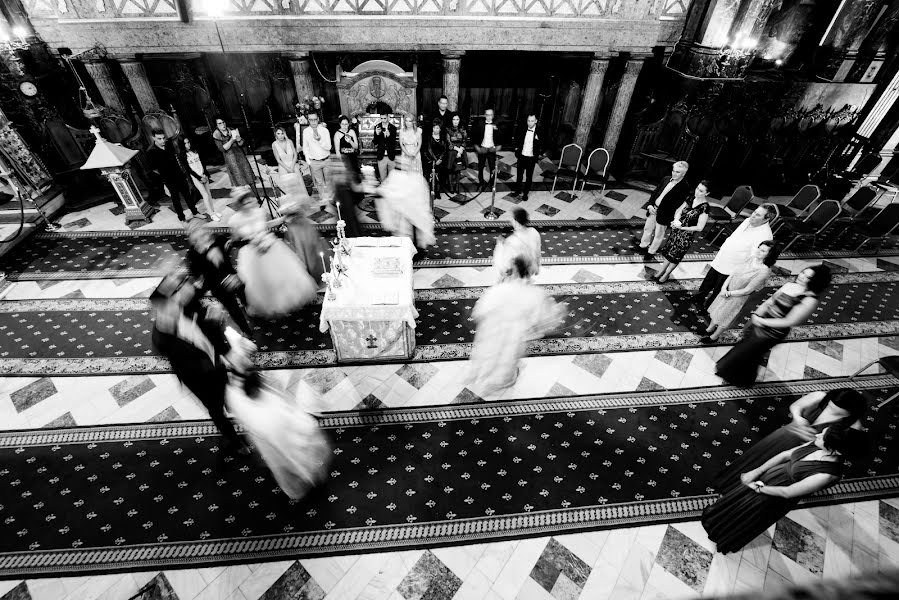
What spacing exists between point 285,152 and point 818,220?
8678 millimetres

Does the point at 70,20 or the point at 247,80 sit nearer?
the point at 70,20

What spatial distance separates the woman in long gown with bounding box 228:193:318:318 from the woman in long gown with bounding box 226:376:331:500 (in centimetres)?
200

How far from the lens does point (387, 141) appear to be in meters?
7.19

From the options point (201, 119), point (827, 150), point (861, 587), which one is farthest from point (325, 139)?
point (827, 150)

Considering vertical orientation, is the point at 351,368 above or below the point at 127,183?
below

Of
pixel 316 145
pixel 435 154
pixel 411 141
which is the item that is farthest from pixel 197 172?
pixel 435 154

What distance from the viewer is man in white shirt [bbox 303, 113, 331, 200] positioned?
278 inches

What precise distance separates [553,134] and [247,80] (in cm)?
718

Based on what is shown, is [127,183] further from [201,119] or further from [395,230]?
[395,230]

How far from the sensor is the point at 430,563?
318cm

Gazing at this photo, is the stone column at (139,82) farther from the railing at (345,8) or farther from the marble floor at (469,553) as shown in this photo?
the marble floor at (469,553)

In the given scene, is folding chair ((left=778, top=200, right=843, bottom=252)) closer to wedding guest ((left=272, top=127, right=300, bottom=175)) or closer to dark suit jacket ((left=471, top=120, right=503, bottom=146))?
dark suit jacket ((left=471, top=120, right=503, bottom=146))

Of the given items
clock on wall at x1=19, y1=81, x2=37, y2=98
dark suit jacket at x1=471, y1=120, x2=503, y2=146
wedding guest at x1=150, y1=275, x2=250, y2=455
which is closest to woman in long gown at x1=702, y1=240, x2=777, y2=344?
wedding guest at x1=150, y1=275, x2=250, y2=455

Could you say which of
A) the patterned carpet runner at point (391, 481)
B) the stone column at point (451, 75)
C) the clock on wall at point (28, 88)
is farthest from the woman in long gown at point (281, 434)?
the clock on wall at point (28, 88)
